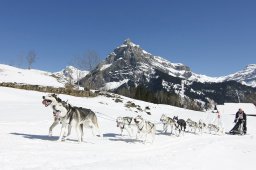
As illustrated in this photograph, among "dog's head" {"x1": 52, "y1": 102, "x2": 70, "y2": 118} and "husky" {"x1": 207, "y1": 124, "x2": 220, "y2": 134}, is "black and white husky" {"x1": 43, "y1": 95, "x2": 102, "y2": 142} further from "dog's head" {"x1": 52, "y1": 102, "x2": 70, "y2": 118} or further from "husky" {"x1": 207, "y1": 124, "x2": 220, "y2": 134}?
"husky" {"x1": 207, "y1": 124, "x2": 220, "y2": 134}

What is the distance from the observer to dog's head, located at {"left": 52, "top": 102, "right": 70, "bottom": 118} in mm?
13633

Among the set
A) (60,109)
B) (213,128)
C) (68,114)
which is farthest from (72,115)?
(213,128)

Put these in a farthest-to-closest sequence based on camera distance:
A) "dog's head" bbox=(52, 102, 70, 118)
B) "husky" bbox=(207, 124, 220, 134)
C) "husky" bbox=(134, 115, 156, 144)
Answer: "husky" bbox=(207, 124, 220, 134)
"husky" bbox=(134, 115, 156, 144)
"dog's head" bbox=(52, 102, 70, 118)

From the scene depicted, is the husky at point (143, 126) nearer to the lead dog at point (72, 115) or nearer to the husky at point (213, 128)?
the lead dog at point (72, 115)

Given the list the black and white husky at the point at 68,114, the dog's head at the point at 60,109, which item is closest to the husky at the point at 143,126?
the black and white husky at the point at 68,114

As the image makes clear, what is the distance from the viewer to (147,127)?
1691cm

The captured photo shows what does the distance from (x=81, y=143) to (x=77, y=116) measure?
3.59 ft

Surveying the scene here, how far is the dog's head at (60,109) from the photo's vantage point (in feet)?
44.7

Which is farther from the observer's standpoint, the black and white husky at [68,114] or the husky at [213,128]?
the husky at [213,128]

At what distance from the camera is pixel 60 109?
13648 mm

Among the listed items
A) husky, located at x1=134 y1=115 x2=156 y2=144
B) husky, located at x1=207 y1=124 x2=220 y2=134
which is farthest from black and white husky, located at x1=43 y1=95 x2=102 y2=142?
husky, located at x1=207 y1=124 x2=220 y2=134

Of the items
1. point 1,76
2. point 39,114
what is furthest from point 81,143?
point 1,76

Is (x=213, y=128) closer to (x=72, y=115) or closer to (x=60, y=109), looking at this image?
(x=72, y=115)

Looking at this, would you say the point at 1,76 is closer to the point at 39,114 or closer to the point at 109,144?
the point at 39,114
